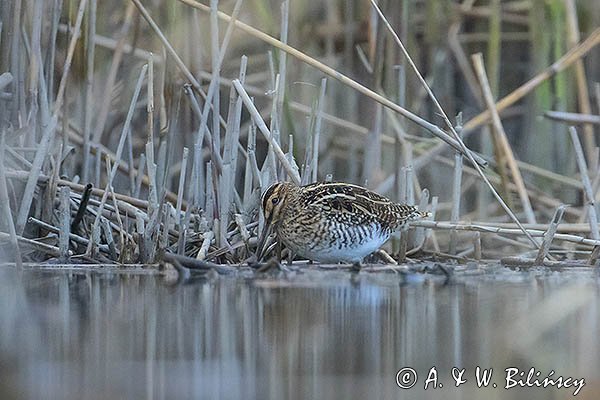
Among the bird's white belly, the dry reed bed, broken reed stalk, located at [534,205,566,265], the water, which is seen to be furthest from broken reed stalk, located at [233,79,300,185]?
broken reed stalk, located at [534,205,566,265]

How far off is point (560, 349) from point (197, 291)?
182cm

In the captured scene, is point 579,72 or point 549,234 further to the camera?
point 579,72

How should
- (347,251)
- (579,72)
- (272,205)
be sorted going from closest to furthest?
(272,205) → (347,251) → (579,72)

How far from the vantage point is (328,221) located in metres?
6.25

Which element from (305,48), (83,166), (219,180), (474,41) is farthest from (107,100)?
(474,41)

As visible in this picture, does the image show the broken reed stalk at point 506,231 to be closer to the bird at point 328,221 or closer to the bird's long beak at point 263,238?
the bird at point 328,221

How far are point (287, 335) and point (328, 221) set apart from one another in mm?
2190

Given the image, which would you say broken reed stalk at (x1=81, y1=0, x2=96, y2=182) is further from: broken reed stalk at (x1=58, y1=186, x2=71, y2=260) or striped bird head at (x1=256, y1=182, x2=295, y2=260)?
striped bird head at (x1=256, y1=182, x2=295, y2=260)

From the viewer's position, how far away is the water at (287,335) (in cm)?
333

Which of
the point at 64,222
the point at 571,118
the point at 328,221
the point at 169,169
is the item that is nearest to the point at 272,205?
the point at 328,221

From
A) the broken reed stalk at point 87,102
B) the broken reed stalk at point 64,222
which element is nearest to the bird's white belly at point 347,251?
the broken reed stalk at point 64,222

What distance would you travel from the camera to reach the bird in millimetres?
6125

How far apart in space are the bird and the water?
399 mm

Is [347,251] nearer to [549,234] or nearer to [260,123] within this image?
[260,123]
